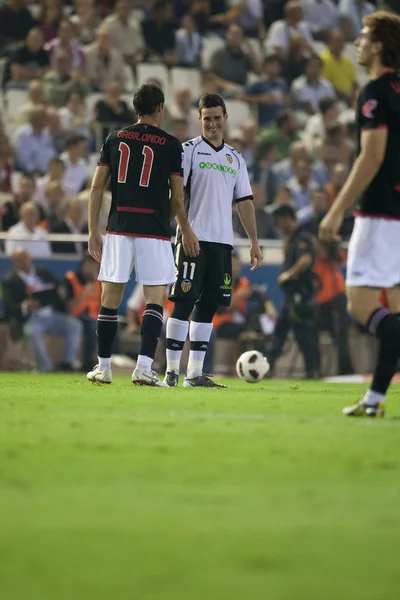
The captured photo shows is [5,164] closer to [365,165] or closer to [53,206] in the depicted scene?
[53,206]

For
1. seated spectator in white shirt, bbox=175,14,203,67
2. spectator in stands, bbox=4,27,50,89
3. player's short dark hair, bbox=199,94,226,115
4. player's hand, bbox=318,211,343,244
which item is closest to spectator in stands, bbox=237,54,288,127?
seated spectator in white shirt, bbox=175,14,203,67

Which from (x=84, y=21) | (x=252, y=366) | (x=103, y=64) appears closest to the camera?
(x=252, y=366)

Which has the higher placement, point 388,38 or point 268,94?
point 268,94

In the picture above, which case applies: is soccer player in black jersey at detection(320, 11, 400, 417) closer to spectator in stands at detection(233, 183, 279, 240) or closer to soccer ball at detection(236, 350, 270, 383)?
soccer ball at detection(236, 350, 270, 383)

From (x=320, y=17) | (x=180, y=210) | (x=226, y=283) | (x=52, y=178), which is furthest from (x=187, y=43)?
(x=180, y=210)

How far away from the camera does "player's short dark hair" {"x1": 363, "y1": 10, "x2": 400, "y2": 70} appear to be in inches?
263

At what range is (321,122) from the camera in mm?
20328

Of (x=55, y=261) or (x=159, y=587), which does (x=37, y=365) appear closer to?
(x=55, y=261)

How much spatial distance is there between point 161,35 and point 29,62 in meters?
2.80

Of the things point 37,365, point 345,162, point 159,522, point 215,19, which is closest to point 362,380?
point 37,365

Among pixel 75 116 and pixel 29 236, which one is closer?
pixel 29 236

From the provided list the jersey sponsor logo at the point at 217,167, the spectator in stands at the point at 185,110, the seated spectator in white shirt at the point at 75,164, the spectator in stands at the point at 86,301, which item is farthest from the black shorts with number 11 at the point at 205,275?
the spectator in stands at the point at 185,110

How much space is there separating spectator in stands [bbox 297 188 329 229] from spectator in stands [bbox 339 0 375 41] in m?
7.00

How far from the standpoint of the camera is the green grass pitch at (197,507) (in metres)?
3.05
